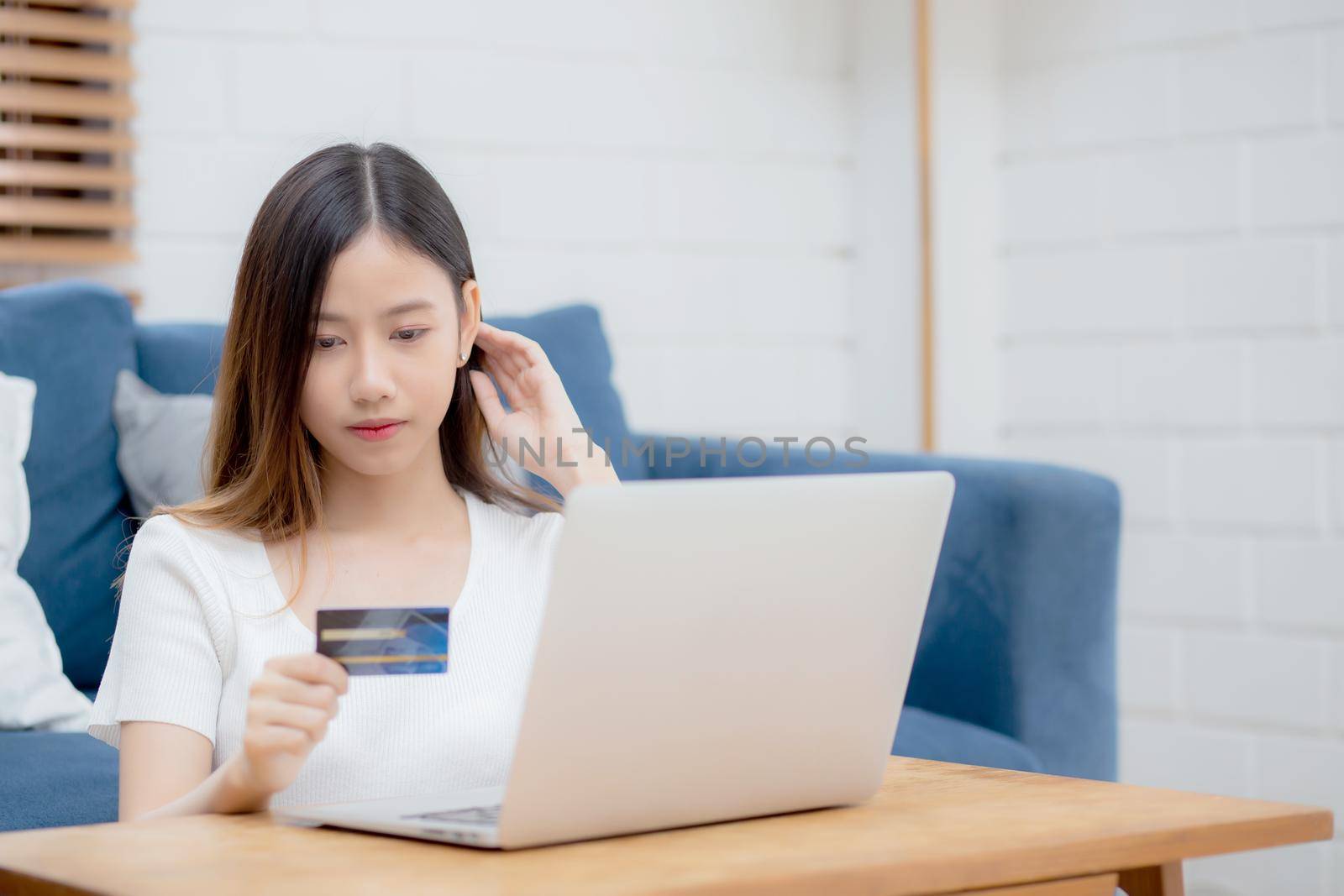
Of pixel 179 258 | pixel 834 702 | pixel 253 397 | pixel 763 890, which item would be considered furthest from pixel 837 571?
pixel 179 258

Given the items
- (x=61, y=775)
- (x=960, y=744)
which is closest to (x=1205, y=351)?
(x=960, y=744)

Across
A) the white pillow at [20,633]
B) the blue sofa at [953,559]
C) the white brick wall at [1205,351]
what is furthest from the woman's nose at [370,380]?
the white brick wall at [1205,351]

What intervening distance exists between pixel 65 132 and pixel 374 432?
Result: 4.57ft

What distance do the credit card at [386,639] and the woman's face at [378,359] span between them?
0.38 meters

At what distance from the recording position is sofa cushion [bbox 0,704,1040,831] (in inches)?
54.4

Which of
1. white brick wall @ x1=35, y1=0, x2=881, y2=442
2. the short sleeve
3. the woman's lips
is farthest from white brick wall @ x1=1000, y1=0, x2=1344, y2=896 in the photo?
the short sleeve

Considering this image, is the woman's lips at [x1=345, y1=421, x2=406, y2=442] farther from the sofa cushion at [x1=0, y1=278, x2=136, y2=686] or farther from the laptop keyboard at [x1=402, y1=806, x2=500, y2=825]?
the sofa cushion at [x1=0, y1=278, x2=136, y2=686]

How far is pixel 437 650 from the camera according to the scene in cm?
80

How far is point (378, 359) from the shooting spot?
1175mm

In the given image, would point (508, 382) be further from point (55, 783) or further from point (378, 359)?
point (55, 783)

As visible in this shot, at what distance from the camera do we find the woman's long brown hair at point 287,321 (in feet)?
3.84

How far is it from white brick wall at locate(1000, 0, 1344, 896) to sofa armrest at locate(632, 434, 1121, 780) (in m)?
0.65

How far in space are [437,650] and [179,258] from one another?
1.80 m

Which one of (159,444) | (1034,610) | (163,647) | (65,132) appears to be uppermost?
(65,132)
